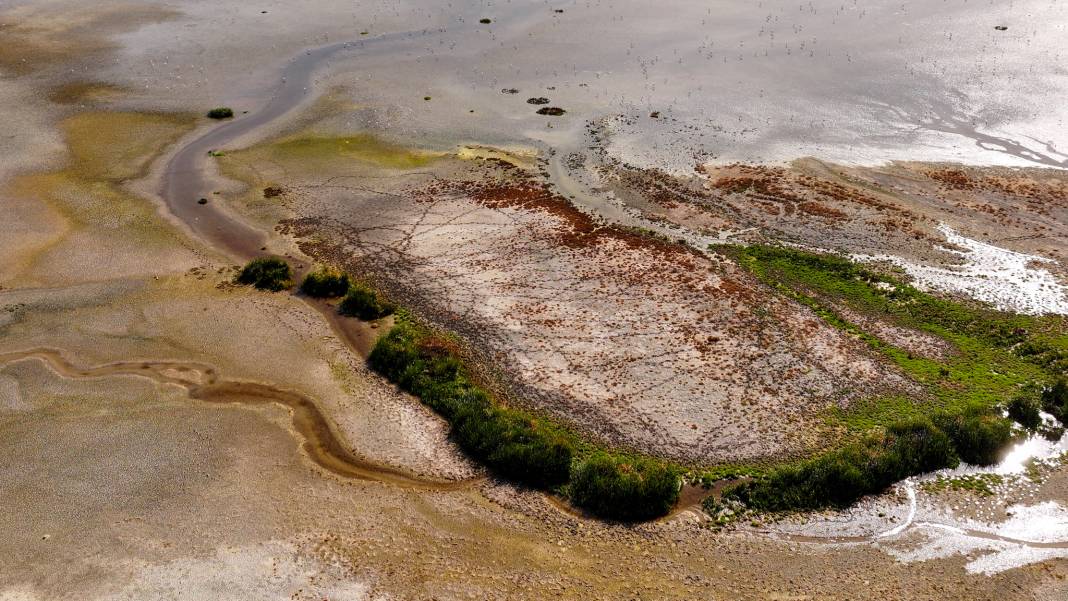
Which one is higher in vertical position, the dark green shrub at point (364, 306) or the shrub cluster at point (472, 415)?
the dark green shrub at point (364, 306)

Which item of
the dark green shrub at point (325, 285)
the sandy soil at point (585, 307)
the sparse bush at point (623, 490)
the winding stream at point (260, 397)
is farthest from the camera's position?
the dark green shrub at point (325, 285)

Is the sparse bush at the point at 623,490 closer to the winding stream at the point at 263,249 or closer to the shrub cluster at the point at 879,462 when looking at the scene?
the winding stream at the point at 263,249

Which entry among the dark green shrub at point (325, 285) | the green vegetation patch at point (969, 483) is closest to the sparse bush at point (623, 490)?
the green vegetation patch at point (969, 483)

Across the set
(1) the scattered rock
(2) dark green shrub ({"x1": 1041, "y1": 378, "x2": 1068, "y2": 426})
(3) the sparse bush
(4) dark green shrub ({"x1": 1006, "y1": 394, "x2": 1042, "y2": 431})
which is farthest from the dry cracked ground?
(1) the scattered rock

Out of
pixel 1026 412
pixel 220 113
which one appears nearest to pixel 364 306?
pixel 1026 412

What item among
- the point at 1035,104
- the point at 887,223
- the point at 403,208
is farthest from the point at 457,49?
the point at 1035,104

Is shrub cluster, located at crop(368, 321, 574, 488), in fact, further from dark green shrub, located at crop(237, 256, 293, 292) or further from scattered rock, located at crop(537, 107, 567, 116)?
scattered rock, located at crop(537, 107, 567, 116)

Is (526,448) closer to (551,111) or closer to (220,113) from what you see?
(551,111)
